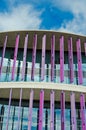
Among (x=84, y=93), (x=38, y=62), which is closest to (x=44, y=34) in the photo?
(x=38, y=62)

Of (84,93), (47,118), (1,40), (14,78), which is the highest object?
(1,40)

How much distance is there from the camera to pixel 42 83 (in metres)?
18.7

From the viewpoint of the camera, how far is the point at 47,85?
18703 mm

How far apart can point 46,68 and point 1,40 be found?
3939mm

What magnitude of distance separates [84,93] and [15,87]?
430 centimetres

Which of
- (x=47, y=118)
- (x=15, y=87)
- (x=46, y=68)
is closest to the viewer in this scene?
(x=15, y=87)

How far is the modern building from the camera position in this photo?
18.7 metres

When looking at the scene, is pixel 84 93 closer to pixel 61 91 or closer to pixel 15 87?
pixel 61 91

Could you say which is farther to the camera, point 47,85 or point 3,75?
point 3,75

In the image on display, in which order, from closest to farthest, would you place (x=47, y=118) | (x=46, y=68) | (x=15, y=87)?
(x=15, y=87)
(x=47, y=118)
(x=46, y=68)

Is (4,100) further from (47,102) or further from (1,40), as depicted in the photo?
(1,40)

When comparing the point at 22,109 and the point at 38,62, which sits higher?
the point at 38,62

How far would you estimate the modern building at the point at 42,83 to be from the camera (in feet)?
61.4

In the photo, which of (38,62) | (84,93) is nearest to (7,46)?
(38,62)
